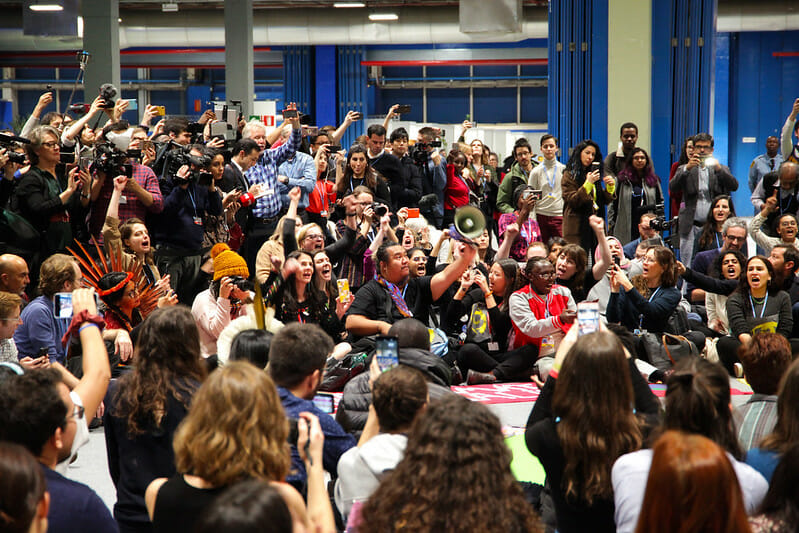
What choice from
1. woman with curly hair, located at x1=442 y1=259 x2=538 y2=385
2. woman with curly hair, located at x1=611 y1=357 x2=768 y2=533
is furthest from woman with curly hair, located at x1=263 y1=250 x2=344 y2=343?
woman with curly hair, located at x1=611 y1=357 x2=768 y2=533

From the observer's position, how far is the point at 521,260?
268 inches

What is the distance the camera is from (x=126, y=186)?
541 centimetres

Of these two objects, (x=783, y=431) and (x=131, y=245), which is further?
(x=131, y=245)

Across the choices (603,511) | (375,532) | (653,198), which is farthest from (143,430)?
(653,198)

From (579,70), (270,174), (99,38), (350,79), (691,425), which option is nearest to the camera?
(691,425)

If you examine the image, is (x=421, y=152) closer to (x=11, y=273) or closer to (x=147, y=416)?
(x=11, y=273)

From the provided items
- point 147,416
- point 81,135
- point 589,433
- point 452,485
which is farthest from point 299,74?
point 452,485

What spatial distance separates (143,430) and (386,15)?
1204 centimetres

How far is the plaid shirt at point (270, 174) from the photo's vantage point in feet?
20.7

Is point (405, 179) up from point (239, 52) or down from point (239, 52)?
down

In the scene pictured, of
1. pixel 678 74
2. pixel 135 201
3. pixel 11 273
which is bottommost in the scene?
pixel 11 273

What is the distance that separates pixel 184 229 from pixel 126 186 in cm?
41

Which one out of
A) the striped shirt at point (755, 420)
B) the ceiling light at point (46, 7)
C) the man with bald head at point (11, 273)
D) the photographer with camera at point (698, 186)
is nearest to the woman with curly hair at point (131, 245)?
the man with bald head at point (11, 273)

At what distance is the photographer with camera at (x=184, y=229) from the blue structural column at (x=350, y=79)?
1024cm
